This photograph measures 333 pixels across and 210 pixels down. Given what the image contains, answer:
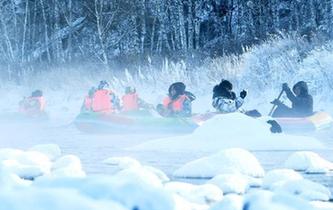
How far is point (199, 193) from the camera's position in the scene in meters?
5.45

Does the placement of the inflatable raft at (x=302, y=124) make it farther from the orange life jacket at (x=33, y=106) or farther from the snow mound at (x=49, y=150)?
the orange life jacket at (x=33, y=106)

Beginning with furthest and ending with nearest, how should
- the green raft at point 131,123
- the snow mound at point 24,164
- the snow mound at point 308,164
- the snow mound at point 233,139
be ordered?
1. the green raft at point 131,123
2. the snow mound at point 233,139
3. the snow mound at point 308,164
4. the snow mound at point 24,164

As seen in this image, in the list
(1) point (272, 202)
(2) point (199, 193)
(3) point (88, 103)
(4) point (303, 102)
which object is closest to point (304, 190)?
(2) point (199, 193)

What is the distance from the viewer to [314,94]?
1669 cm

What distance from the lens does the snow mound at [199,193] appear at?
17.6 ft

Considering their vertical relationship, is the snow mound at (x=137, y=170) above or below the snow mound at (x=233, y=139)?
above

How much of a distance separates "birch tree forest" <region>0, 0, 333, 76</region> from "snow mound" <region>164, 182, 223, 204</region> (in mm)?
23652

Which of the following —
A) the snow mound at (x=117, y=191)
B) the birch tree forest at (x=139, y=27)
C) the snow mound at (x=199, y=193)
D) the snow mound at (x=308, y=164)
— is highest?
the birch tree forest at (x=139, y=27)

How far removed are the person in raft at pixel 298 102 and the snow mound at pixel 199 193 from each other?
8.13 m

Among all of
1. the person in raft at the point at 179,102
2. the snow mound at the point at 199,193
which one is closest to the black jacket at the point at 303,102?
the person in raft at the point at 179,102

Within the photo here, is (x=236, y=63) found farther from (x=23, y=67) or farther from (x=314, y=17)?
(x=23, y=67)

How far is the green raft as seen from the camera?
1350cm

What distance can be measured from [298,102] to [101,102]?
14.1ft

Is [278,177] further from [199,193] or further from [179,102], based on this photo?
[179,102]
